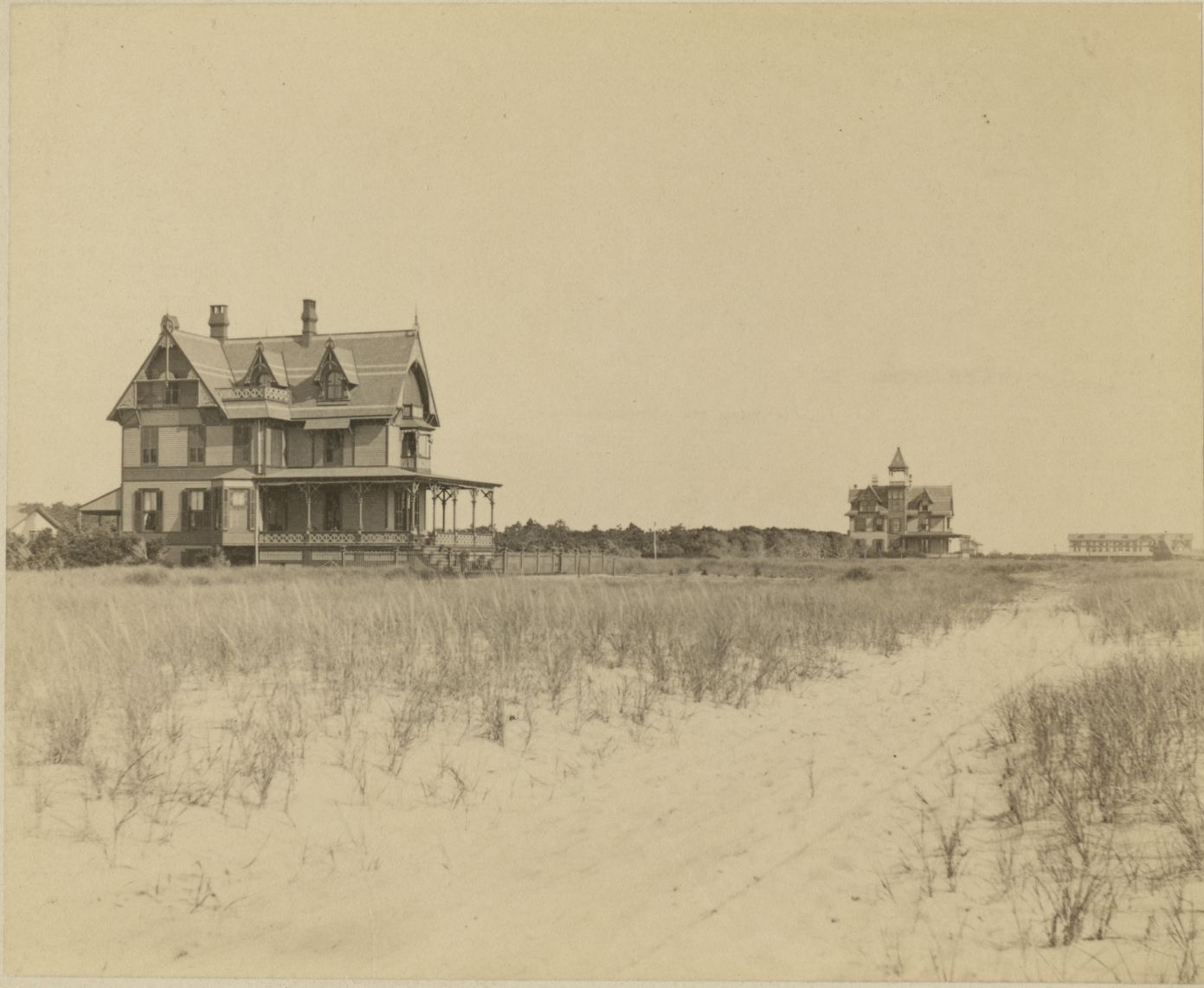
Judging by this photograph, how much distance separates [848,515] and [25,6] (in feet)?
236

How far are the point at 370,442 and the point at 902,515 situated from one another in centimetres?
4992

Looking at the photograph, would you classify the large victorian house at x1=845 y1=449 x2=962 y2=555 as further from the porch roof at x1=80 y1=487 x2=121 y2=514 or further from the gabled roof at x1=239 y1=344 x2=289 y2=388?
the porch roof at x1=80 y1=487 x2=121 y2=514

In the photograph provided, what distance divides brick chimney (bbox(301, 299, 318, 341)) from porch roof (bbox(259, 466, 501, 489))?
5.28 m

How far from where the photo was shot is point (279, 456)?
35.3m

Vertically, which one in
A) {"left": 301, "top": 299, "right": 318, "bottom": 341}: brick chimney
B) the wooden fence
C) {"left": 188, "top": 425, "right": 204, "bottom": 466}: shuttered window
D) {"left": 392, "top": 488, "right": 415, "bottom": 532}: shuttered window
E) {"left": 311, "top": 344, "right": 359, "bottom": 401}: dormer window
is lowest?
the wooden fence

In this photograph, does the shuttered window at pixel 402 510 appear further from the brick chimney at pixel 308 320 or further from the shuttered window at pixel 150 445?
the shuttered window at pixel 150 445

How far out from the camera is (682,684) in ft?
33.0

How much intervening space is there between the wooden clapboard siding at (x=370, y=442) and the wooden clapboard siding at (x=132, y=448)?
25.7ft

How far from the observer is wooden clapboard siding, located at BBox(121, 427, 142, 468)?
3484cm

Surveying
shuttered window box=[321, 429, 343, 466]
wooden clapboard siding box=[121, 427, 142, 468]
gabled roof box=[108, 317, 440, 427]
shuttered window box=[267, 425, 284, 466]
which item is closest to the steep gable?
gabled roof box=[108, 317, 440, 427]

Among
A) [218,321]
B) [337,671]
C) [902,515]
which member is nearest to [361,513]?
[218,321]

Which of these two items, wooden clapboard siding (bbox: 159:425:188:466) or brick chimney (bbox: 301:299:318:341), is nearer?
wooden clapboard siding (bbox: 159:425:188:466)

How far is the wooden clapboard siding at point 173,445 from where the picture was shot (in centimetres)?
3472

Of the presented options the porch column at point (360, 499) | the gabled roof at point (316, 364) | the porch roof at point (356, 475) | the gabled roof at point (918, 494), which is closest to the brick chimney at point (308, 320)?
the gabled roof at point (316, 364)
